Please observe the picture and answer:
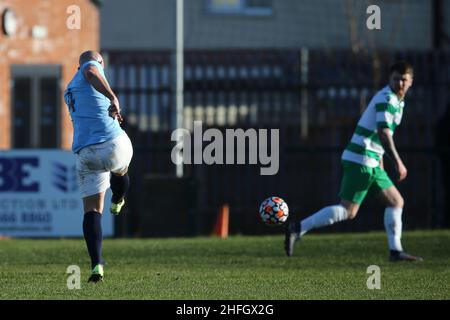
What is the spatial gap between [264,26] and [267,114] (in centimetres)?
990

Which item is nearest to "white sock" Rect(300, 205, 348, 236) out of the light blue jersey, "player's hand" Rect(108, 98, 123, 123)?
the light blue jersey

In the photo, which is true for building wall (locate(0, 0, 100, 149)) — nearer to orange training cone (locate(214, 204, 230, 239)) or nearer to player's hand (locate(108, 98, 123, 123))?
orange training cone (locate(214, 204, 230, 239))

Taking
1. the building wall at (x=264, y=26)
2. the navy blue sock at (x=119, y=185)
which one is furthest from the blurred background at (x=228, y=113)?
the navy blue sock at (x=119, y=185)

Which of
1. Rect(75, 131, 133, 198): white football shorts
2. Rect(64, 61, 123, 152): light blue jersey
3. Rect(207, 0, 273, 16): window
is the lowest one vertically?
Rect(75, 131, 133, 198): white football shorts

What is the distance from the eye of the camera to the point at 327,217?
13922 millimetres

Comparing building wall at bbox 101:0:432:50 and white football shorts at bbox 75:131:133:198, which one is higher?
building wall at bbox 101:0:432:50

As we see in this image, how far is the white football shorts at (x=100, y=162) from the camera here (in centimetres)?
1119

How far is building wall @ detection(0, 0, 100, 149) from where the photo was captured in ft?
88.7

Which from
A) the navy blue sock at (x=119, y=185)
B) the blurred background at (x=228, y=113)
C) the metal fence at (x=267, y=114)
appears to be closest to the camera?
the navy blue sock at (x=119, y=185)

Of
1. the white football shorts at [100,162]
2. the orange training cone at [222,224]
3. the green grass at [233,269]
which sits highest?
the white football shorts at [100,162]

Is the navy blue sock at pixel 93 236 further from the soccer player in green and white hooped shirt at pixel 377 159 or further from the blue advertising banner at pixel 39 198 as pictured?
the blue advertising banner at pixel 39 198

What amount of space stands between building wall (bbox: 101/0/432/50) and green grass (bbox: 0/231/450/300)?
14808mm

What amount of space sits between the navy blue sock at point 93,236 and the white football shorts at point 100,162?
0.67 feet

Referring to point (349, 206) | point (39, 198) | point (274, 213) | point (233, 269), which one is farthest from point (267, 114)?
point (233, 269)
